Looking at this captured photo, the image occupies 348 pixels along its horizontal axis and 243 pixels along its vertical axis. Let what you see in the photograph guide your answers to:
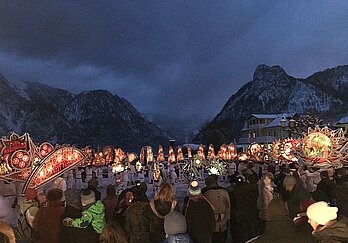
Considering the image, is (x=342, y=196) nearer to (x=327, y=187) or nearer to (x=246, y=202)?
(x=327, y=187)

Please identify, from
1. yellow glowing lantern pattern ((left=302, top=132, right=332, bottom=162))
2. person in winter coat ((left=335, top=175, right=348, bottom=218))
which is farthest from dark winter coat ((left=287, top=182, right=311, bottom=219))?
yellow glowing lantern pattern ((left=302, top=132, right=332, bottom=162))

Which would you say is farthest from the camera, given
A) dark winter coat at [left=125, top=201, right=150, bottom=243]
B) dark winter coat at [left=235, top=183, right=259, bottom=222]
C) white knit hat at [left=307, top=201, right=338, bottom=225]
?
dark winter coat at [left=235, top=183, right=259, bottom=222]

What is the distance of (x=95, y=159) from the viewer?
29.1 m

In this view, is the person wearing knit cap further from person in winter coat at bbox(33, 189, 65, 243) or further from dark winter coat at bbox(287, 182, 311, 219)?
dark winter coat at bbox(287, 182, 311, 219)

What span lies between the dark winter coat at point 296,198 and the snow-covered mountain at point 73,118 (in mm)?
120800

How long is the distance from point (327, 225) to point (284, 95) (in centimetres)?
14011

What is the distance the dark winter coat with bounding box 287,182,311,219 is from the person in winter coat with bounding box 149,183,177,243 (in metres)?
2.39

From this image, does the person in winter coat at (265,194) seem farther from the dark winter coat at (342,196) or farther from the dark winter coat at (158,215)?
the dark winter coat at (158,215)

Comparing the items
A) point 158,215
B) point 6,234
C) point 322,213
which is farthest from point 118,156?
point 322,213

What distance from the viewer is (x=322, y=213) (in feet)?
12.5

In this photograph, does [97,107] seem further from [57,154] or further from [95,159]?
[57,154]

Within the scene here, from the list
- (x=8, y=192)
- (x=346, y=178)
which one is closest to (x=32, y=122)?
(x=8, y=192)

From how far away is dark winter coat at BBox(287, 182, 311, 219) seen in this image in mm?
6961

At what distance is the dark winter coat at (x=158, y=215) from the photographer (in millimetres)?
5762
